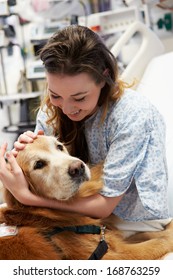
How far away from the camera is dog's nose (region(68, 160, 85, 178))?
140 cm

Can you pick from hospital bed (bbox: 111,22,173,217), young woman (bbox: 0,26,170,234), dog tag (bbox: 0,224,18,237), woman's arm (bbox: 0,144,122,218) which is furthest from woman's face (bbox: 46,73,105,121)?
hospital bed (bbox: 111,22,173,217)

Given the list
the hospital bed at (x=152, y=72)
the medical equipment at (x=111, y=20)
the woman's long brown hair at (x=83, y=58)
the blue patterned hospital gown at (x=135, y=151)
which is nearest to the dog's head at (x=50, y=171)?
the blue patterned hospital gown at (x=135, y=151)

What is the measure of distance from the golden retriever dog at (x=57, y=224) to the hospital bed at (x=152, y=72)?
0.74m

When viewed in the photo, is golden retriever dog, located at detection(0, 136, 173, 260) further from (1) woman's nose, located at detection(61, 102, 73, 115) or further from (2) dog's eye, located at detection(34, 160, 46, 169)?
(1) woman's nose, located at detection(61, 102, 73, 115)

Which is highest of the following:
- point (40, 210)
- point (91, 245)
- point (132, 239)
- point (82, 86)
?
point (82, 86)

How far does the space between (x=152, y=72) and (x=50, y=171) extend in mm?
1549

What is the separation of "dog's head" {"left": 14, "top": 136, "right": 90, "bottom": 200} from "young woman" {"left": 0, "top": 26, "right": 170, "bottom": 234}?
38 mm

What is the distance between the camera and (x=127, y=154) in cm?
144

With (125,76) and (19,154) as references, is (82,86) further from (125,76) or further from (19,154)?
(125,76)

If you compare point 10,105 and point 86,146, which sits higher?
point 86,146

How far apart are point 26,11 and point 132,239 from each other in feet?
9.49

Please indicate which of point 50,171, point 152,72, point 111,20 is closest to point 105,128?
point 50,171

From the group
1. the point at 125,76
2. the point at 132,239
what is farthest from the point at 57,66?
the point at 125,76

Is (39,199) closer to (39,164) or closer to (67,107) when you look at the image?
(39,164)
